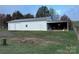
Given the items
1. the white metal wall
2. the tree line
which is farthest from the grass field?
the tree line

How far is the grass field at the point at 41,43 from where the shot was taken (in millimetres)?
2555

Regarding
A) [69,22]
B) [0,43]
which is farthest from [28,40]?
[69,22]

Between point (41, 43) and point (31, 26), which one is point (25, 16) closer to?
point (31, 26)

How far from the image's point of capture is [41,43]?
101 inches

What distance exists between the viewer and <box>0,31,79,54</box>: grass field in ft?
8.38

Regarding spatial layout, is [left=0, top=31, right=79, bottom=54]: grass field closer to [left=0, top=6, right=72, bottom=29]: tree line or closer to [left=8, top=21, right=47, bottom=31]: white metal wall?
[left=8, top=21, right=47, bottom=31]: white metal wall

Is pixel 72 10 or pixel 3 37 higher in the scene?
pixel 72 10

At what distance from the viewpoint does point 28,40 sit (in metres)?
2.57

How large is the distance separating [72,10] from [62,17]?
13cm

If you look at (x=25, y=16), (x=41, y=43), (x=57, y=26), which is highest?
(x=25, y=16)

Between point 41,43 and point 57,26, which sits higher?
point 57,26

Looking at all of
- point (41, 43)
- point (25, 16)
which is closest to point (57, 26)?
point (41, 43)

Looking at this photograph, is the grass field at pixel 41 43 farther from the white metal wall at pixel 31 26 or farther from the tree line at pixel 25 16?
the tree line at pixel 25 16
